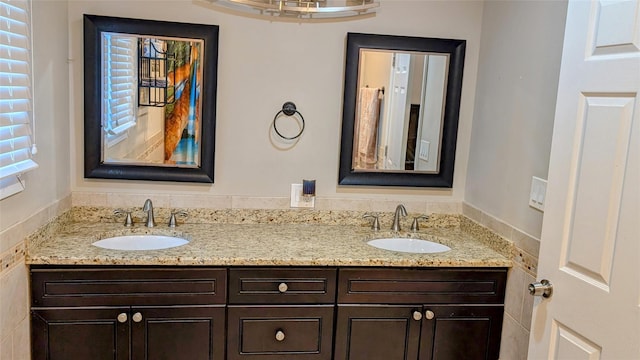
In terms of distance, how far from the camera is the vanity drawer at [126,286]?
2.08 meters

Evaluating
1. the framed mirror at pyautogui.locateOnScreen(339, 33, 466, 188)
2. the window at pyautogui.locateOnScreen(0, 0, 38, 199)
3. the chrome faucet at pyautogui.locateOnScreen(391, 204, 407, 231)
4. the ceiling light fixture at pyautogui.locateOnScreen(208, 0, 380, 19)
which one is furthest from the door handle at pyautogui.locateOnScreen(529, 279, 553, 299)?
the window at pyautogui.locateOnScreen(0, 0, 38, 199)

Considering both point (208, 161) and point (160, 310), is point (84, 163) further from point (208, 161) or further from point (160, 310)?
point (160, 310)

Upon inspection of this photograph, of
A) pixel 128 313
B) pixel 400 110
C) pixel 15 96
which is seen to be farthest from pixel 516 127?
pixel 15 96

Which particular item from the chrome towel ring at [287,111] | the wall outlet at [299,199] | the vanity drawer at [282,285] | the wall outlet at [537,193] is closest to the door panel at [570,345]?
the wall outlet at [537,193]

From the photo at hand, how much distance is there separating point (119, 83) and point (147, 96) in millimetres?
144

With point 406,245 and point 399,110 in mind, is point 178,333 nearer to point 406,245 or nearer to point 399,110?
point 406,245

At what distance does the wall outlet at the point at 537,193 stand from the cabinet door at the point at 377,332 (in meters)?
0.66

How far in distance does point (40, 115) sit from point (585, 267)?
2.08m

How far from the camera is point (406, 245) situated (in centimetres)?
264

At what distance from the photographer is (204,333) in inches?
86.3

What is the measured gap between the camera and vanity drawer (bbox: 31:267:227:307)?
2080mm

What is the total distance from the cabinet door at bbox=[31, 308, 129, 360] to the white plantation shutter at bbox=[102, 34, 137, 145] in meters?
0.86

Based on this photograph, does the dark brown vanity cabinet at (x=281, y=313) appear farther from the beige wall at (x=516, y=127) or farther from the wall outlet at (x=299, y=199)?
the beige wall at (x=516, y=127)

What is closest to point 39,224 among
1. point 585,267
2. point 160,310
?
point 160,310
